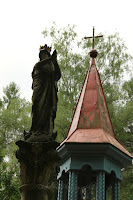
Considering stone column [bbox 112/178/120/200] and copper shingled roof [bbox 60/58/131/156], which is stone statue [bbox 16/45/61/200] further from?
stone column [bbox 112/178/120/200]

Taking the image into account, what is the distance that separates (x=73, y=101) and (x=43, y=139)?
12.0m

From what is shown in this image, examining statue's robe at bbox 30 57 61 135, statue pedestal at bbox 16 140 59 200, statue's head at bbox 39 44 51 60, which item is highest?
statue's head at bbox 39 44 51 60

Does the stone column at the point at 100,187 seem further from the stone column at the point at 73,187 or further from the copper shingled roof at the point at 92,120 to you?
the copper shingled roof at the point at 92,120

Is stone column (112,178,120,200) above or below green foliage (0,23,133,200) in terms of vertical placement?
below

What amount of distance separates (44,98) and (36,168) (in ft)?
4.64

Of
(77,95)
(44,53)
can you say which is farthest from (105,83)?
(44,53)

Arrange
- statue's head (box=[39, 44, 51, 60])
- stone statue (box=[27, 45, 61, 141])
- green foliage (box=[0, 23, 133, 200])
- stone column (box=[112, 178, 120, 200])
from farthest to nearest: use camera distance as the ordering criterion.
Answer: green foliage (box=[0, 23, 133, 200])
stone column (box=[112, 178, 120, 200])
statue's head (box=[39, 44, 51, 60])
stone statue (box=[27, 45, 61, 141])

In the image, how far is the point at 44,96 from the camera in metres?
6.51

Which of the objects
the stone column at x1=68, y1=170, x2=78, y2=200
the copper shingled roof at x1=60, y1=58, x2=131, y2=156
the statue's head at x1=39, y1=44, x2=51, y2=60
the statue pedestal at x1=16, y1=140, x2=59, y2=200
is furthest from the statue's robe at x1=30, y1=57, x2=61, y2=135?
the stone column at x1=68, y1=170, x2=78, y2=200

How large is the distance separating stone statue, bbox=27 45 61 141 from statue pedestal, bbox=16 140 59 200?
0.29 m

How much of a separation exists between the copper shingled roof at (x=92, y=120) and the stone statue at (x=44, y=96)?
10.6 ft

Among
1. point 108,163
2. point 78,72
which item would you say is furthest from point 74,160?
point 78,72

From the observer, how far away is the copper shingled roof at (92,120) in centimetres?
982

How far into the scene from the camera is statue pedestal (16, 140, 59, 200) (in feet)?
18.2
